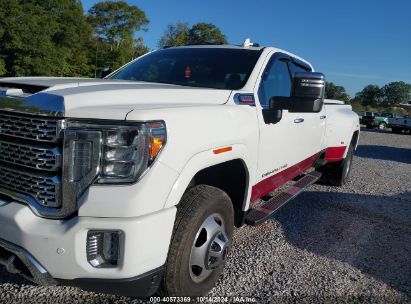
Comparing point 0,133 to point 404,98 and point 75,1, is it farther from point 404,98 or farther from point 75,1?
point 404,98

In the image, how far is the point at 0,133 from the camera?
2184mm

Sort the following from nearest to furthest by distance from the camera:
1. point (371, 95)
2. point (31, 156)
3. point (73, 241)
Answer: point (73, 241), point (31, 156), point (371, 95)

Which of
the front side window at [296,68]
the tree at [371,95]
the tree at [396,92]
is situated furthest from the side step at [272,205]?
the tree at [396,92]

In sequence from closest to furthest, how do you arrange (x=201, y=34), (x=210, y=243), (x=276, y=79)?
(x=210, y=243)
(x=276, y=79)
(x=201, y=34)

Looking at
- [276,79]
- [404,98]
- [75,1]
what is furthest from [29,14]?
[404,98]

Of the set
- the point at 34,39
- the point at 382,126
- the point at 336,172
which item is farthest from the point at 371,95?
the point at 336,172

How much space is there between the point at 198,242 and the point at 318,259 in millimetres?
1546

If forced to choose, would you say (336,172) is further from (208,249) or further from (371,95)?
(371,95)

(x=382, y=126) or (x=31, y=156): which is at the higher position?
(x=31, y=156)

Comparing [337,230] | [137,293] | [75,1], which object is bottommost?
[337,230]

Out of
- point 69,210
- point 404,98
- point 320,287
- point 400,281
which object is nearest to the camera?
point 69,210

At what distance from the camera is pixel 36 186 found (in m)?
2.08

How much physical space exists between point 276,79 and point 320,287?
192 cm

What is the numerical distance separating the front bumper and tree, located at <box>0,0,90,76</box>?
37.8 metres
